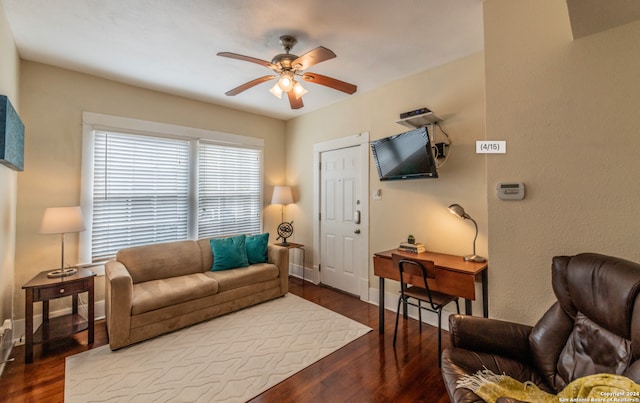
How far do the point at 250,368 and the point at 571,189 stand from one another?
2.53 m

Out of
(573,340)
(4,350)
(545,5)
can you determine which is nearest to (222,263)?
(4,350)

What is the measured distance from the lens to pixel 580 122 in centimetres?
164

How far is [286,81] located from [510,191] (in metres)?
1.84

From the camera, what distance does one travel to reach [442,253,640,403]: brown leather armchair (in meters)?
1.15

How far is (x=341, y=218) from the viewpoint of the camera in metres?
3.88

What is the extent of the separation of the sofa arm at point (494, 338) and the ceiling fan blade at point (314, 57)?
1903 mm

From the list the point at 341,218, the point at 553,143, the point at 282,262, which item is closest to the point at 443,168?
the point at 553,143

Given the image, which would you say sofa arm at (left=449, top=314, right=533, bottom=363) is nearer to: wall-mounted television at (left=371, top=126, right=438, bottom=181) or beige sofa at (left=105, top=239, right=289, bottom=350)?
wall-mounted television at (left=371, top=126, right=438, bottom=181)

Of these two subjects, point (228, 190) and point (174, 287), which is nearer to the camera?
point (174, 287)

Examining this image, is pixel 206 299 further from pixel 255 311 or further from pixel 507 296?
pixel 507 296

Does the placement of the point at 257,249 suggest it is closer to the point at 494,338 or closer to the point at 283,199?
the point at 283,199

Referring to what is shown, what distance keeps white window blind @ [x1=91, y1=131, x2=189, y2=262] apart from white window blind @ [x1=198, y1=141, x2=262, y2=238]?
244 mm

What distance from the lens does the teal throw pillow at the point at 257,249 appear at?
3568mm

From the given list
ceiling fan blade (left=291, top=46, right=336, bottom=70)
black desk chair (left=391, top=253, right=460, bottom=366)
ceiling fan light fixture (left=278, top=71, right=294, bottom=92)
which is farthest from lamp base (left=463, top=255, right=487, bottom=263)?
ceiling fan light fixture (left=278, top=71, right=294, bottom=92)
